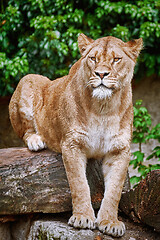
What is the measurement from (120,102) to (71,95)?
581 mm

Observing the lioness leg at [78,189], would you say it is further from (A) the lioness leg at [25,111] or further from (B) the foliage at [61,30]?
(B) the foliage at [61,30]

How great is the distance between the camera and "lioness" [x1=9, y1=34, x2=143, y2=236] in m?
3.30

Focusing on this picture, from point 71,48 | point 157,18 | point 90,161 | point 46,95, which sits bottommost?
point 90,161

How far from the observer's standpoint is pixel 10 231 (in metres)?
4.19

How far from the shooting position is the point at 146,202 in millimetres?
3395

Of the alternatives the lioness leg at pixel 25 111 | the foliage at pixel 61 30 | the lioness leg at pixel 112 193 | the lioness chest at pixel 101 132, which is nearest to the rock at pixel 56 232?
the lioness leg at pixel 112 193

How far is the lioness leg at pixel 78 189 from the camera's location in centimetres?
331

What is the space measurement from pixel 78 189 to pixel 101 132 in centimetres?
64

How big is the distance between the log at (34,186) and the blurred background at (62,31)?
2869 millimetres

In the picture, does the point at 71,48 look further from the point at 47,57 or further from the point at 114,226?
the point at 114,226

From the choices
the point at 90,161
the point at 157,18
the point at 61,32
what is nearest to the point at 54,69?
the point at 61,32

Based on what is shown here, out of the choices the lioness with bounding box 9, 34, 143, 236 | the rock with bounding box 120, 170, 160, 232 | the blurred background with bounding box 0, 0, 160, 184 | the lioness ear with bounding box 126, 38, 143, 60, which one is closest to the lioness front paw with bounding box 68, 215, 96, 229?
the lioness with bounding box 9, 34, 143, 236

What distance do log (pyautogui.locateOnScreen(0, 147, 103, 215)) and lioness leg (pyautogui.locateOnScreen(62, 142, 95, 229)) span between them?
1.32ft

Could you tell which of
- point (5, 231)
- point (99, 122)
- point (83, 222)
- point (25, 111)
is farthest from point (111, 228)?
point (25, 111)
